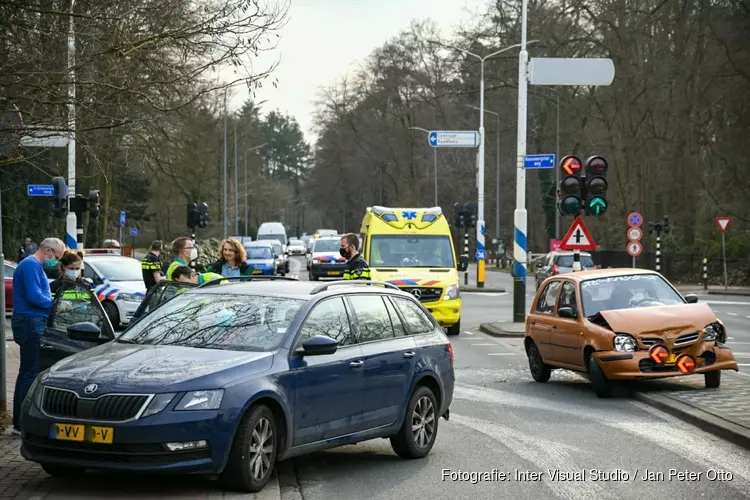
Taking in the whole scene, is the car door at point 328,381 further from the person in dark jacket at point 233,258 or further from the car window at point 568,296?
the car window at point 568,296

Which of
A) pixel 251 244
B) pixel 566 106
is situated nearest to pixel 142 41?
pixel 251 244

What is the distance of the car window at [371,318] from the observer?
928 centimetres

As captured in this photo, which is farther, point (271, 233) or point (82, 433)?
point (271, 233)

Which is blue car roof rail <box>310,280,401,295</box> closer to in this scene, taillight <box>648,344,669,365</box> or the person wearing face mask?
the person wearing face mask

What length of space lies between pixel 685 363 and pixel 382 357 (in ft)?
18.3

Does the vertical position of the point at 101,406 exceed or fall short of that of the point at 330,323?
it falls short

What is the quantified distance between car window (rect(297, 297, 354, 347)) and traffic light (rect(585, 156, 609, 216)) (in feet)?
39.7

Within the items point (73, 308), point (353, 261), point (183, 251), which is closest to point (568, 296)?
point (353, 261)

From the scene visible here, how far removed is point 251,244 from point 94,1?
1606 inches

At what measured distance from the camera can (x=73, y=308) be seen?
10.4 m

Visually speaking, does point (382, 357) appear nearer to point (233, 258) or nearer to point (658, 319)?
point (233, 258)

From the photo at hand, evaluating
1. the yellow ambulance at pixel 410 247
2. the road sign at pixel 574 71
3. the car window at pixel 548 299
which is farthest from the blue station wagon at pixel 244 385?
the yellow ambulance at pixel 410 247

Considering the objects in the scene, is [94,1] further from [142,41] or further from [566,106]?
[566,106]

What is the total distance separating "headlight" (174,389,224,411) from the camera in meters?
7.39
